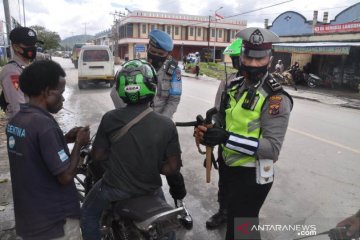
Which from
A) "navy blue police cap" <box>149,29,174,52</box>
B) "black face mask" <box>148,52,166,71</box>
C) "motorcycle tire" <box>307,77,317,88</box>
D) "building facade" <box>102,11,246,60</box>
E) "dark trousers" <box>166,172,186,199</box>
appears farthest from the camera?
"building facade" <box>102,11,246,60</box>

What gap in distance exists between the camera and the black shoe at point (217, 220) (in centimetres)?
357

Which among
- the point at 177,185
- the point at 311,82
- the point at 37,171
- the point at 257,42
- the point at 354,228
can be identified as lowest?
the point at 311,82

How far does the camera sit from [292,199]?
168 inches

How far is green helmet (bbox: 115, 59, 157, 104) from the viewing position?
2086 millimetres

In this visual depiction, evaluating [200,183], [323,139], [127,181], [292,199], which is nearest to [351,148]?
[323,139]

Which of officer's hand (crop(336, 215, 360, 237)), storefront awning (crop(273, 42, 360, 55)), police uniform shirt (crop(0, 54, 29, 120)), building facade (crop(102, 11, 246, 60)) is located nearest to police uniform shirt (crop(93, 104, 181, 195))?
officer's hand (crop(336, 215, 360, 237))

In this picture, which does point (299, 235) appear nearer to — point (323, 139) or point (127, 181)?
point (127, 181)

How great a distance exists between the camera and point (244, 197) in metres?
2.36

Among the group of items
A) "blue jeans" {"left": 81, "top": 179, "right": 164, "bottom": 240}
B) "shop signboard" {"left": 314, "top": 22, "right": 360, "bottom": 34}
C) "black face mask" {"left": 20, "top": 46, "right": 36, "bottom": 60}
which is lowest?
"blue jeans" {"left": 81, "top": 179, "right": 164, "bottom": 240}

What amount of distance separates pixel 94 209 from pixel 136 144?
25.0 inches

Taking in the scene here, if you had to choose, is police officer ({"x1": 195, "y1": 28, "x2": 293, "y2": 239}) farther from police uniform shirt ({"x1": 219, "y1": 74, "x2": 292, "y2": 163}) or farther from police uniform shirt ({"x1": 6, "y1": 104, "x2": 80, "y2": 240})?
police uniform shirt ({"x1": 6, "y1": 104, "x2": 80, "y2": 240})

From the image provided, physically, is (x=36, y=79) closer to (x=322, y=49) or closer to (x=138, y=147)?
(x=138, y=147)

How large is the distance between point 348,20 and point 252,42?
20.0 m

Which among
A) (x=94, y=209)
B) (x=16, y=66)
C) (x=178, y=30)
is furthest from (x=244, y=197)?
(x=178, y=30)
